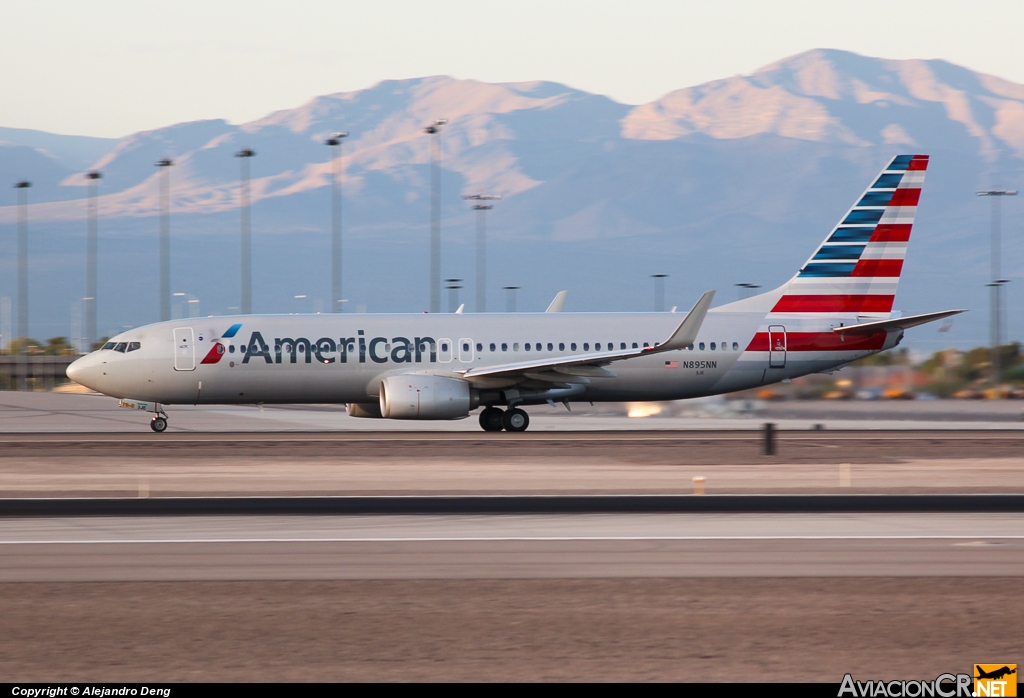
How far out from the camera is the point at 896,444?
29078mm

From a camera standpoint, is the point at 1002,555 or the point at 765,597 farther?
the point at 1002,555

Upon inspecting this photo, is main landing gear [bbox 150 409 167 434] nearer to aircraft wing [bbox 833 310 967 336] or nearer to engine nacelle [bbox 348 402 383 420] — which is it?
engine nacelle [bbox 348 402 383 420]

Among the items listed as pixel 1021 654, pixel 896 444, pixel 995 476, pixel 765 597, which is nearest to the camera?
pixel 1021 654

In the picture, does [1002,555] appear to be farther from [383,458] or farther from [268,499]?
[383,458]

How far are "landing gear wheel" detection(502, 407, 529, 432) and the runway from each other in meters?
18.3

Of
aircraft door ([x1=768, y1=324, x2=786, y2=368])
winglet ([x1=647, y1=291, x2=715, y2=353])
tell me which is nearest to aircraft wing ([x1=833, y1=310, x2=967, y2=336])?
aircraft door ([x1=768, y1=324, x2=786, y2=368])

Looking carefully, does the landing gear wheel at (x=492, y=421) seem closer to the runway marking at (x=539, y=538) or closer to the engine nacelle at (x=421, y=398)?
the engine nacelle at (x=421, y=398)

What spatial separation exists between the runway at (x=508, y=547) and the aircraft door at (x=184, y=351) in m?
18.6

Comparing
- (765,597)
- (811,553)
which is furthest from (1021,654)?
(811,553)

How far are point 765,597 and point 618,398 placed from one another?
24729 millimetres

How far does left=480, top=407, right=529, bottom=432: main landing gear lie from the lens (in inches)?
1359

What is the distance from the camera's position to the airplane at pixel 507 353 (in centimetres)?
3416

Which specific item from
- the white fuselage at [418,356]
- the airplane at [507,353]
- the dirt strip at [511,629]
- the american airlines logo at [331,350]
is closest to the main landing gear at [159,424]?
the airplane at [507,353]

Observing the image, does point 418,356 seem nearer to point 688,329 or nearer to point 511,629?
point 688,329
